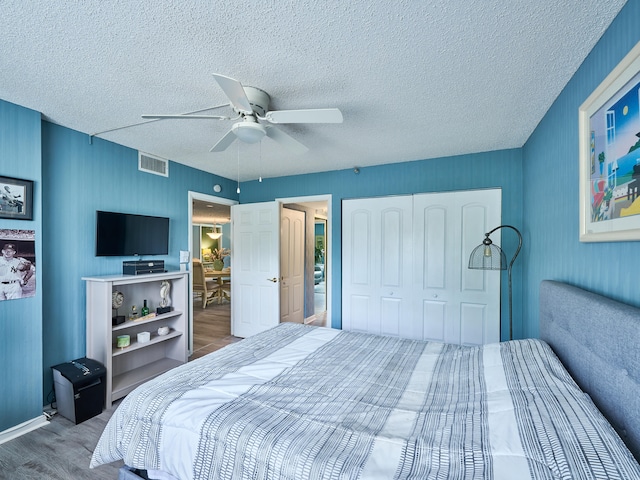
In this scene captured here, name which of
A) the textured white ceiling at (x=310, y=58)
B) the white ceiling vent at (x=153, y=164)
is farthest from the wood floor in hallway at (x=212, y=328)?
the textured white ceiling at (x=310, y=58)

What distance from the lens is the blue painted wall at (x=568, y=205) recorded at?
1183 mm

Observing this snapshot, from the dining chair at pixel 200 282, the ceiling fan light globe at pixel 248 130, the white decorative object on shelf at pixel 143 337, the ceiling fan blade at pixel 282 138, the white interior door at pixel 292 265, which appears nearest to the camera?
the ceiling fan light globe at pixel 248 130

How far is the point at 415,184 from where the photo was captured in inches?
137

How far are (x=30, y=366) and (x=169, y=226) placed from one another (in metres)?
1.77

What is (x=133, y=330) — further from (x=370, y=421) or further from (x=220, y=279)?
(x=220, y=279)

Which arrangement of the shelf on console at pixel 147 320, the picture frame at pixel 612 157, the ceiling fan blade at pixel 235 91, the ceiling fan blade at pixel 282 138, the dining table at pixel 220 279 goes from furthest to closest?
1. the dining table at pixel 220 279
2. the shelf on console at pixel 147 320
3. the ceiling fan blade at pixel 282 138
4. the ceiling fan blade at pixel 235 91
5. the picture frame at pixel 612 157

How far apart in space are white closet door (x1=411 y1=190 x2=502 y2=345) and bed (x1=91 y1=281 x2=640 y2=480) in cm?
137

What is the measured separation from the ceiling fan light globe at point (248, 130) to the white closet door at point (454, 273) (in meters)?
2.24

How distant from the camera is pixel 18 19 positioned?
1312 mm

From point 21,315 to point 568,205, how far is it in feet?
12.8

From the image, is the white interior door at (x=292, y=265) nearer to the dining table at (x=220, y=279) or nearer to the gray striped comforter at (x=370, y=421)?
the gray striped comforter at (x=370, y=421)

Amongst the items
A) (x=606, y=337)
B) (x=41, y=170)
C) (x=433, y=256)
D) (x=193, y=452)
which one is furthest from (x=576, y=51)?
(x=41, y=170)

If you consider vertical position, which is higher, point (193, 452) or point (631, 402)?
point (631, 402)

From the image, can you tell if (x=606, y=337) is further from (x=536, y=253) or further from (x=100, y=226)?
(x=100, y=226)
